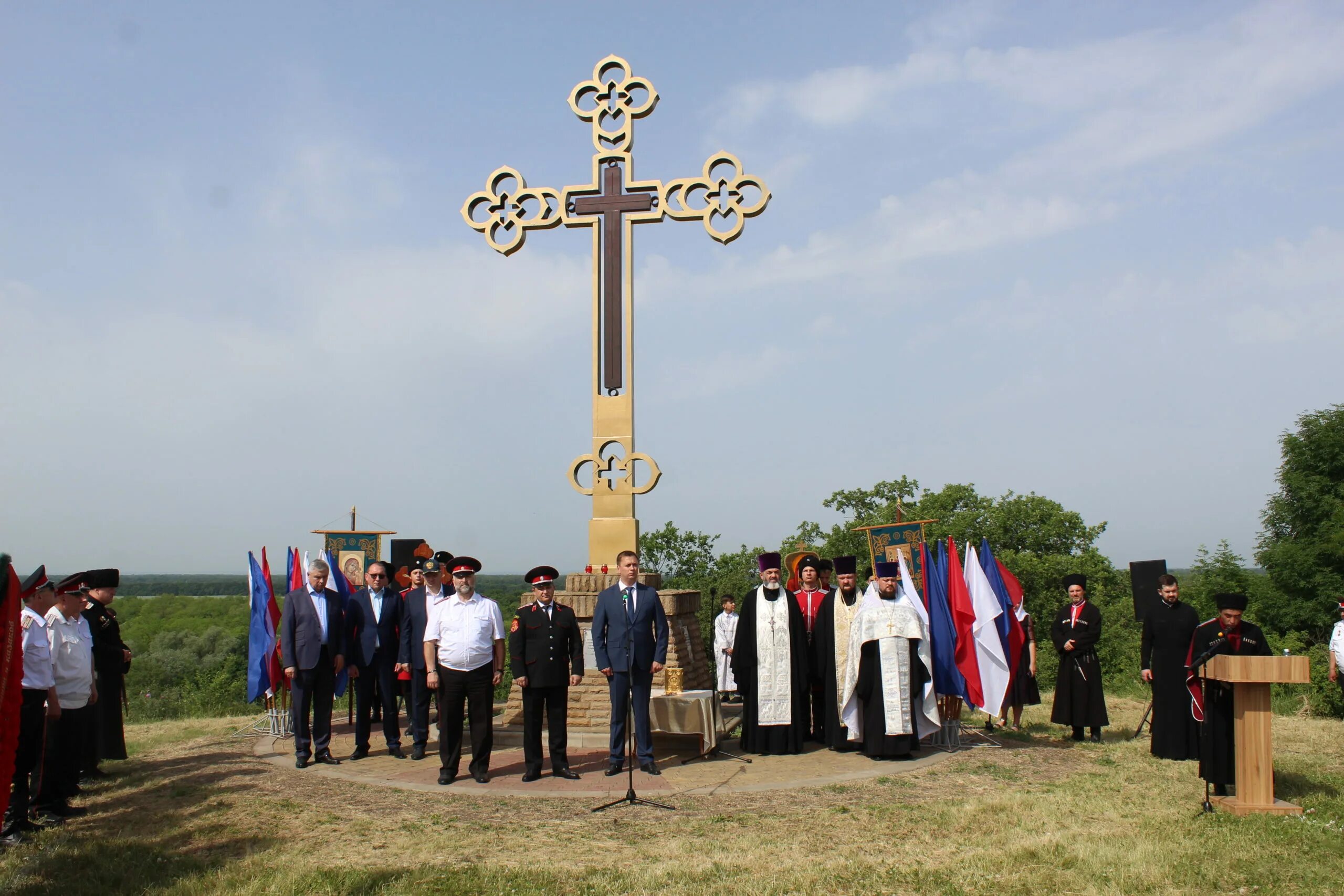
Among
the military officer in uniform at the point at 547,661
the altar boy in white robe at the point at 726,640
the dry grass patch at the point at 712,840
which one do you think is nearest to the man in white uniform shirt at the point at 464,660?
the military officer in uniform at the point at 547,661

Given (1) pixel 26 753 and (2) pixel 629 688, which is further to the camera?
(2) pixel 629 688

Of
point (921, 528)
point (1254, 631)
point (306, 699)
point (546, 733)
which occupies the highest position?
point (921, 528)

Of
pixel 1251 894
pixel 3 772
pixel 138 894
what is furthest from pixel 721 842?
pixel 3 772

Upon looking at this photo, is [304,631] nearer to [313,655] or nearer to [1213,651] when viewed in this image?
[313,655]

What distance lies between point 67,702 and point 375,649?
2.40m

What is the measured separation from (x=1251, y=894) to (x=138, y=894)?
528 cm

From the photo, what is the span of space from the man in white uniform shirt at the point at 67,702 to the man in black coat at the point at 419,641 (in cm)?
231

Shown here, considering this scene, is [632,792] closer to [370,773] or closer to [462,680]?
[462,680]

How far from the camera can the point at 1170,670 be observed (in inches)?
325

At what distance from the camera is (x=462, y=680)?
7.25 m

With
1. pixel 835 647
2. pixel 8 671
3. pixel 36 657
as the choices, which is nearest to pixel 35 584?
pixel 36 657

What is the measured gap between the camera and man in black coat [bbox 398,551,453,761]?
815 centimetres

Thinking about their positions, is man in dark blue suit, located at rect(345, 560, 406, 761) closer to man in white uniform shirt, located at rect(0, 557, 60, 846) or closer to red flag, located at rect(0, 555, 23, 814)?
man in white uniform shirt, located at rect(0, 557, 60, 846)

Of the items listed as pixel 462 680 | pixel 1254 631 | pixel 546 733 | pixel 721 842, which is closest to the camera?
pixel 721 842
